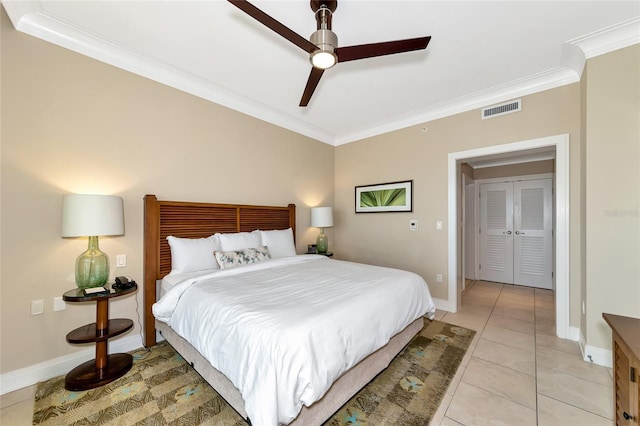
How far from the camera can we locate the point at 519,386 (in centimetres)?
189

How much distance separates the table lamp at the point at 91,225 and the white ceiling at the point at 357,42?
1.41 m

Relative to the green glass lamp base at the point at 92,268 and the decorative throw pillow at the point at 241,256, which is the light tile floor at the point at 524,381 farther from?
the green glass lamp base at the point at 92,268

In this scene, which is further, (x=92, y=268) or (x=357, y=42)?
(x=357, y=42)

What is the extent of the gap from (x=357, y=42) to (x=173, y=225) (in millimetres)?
2615

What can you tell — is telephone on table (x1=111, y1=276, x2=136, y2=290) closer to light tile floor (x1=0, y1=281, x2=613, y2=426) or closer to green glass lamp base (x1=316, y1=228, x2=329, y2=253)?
light tile floor (x1=0, y1=281, x2=613, y2=426)

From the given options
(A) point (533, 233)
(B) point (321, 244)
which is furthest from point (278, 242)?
(A) point (533, 233)

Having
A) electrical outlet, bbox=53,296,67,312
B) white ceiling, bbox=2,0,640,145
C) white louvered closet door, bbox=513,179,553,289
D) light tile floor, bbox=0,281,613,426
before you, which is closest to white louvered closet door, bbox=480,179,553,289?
white louvered closet door, bbox=513,179,553,289

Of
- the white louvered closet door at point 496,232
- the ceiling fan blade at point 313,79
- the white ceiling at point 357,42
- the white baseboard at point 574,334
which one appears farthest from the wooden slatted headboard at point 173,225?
the white louvered closet door at point 496,232

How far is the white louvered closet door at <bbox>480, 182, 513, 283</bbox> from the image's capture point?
4.82 metres

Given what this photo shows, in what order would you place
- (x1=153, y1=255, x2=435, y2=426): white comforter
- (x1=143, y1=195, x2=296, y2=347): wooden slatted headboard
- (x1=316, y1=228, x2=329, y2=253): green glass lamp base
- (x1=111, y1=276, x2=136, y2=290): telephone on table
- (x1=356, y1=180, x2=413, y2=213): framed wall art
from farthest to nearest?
1. (x1=316, y1=228, x2=329, y2=253): green glass lamp base
2. (x1=356, y1=180, x2=413, y2=213): framed wall art
3. (x1=143, y1=195, x2=296, y2=347): wooden slatted headboard
4. (x1=111, y1=276, x2=136, y2=290): telephone on table
5. (x1=153, y1=255, x2=435, y2=426): white comforter

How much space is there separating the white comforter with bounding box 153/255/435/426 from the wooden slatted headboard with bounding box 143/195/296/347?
599 millimetres

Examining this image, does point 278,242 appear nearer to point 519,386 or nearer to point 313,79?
point 313,79

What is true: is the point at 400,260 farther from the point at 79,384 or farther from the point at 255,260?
the point at 79,384

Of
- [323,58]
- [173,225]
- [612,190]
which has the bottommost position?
[173,225]
